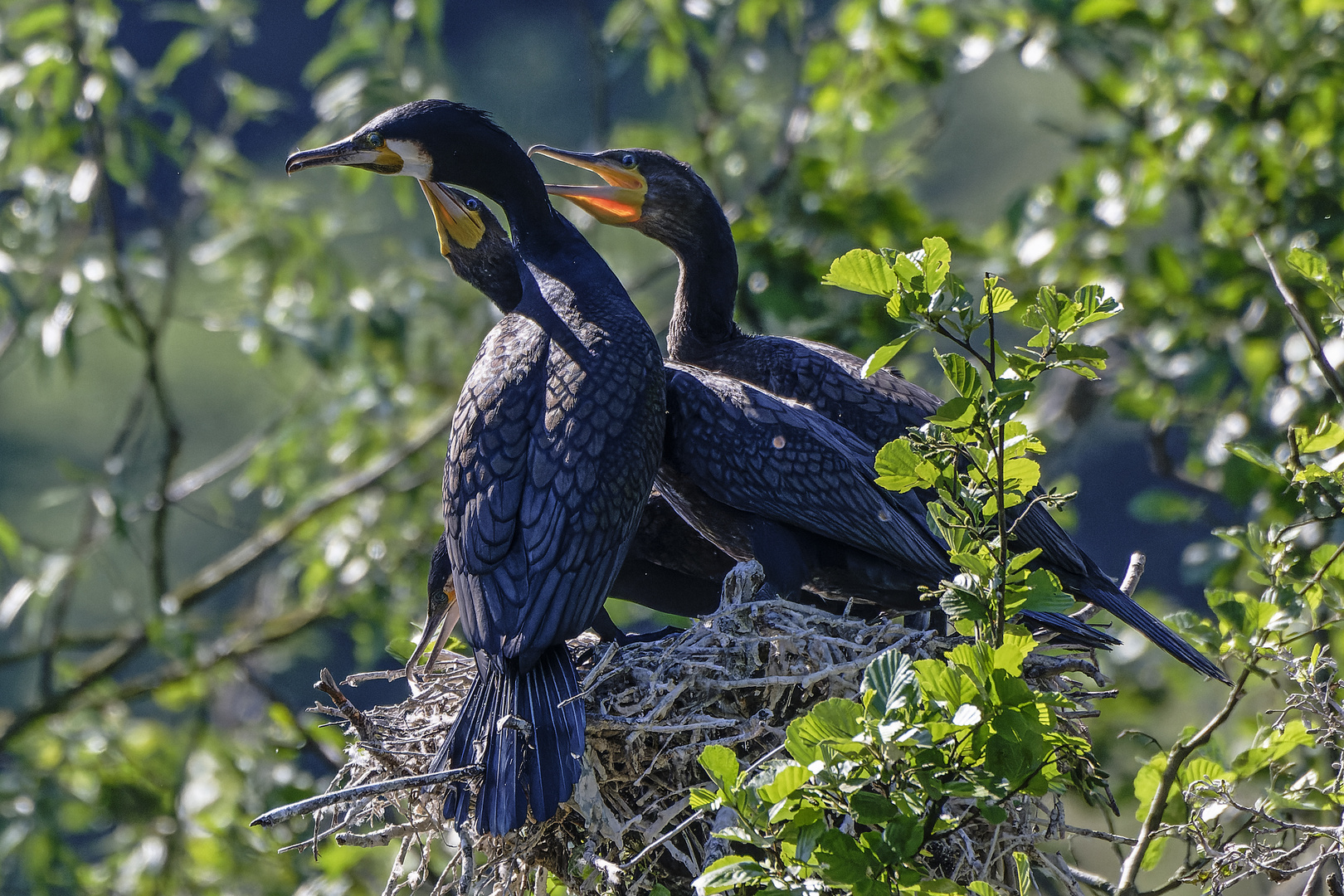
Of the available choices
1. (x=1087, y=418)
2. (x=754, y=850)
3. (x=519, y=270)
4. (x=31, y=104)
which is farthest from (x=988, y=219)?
(x=754, y=850)

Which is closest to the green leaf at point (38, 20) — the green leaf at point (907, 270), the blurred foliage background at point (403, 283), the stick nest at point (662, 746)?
the blurred foliage background at point (403, 283)

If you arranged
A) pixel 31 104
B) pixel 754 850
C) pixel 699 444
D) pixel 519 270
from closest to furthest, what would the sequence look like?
pixel 754 850, pixel 699 444, pixel 519 270, pixel 31 104

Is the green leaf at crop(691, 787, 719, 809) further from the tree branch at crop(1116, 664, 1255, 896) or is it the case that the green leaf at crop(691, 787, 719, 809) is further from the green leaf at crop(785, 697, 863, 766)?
the tree branch at crop(1116, 664, 1255, 896)

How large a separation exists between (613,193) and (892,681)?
1796 millimetres

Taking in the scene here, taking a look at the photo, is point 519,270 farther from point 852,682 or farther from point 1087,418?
point 1087,418

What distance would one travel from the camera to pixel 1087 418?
16.1ft

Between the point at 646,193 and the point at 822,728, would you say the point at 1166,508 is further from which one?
the point at 822,728

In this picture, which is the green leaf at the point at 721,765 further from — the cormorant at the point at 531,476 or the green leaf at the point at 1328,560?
the green leaf at the point at 1328,560

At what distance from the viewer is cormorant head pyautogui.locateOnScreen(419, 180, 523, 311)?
9.41 feet

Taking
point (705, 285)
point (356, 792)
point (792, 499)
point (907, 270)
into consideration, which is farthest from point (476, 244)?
point (907, 270)

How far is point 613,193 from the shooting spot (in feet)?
9.91

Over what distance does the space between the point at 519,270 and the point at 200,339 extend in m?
9.80

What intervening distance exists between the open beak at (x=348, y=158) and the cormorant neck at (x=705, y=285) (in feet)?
2.34

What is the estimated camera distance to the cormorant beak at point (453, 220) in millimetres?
2846
